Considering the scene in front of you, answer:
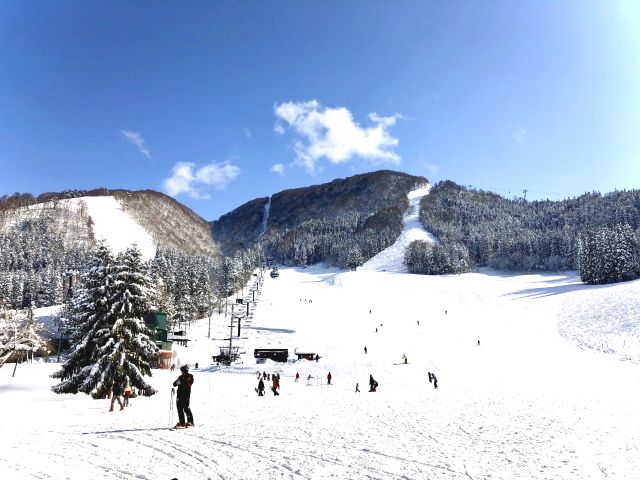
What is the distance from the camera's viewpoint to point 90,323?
29.6 meters

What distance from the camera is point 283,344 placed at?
70.1 metres

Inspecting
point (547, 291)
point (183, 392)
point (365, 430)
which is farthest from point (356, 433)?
point (547, 291)

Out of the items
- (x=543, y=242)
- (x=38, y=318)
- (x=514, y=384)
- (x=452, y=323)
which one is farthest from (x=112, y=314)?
(x=543, y=242)

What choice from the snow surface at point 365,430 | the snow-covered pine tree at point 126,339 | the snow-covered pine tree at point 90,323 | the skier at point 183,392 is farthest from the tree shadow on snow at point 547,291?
the skier at point 183,392

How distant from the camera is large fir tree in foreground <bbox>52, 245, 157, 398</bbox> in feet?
90.5

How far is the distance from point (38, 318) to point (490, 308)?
89.9 metres

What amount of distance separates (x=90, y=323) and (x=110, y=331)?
241cm

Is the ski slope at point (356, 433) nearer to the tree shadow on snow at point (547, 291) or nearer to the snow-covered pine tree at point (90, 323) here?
the snow-covered pine tree at point (90, 323)

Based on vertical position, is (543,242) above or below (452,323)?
above

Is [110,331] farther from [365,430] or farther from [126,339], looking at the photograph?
[365,430]

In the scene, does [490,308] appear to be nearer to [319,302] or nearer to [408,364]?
[319,302]

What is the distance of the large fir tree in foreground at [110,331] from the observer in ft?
90.5

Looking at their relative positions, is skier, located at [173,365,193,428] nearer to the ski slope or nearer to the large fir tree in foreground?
the ski slope

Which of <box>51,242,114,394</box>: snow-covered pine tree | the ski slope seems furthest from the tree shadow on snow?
<box>51,242,114,394</box>: snow-covered pine tree
